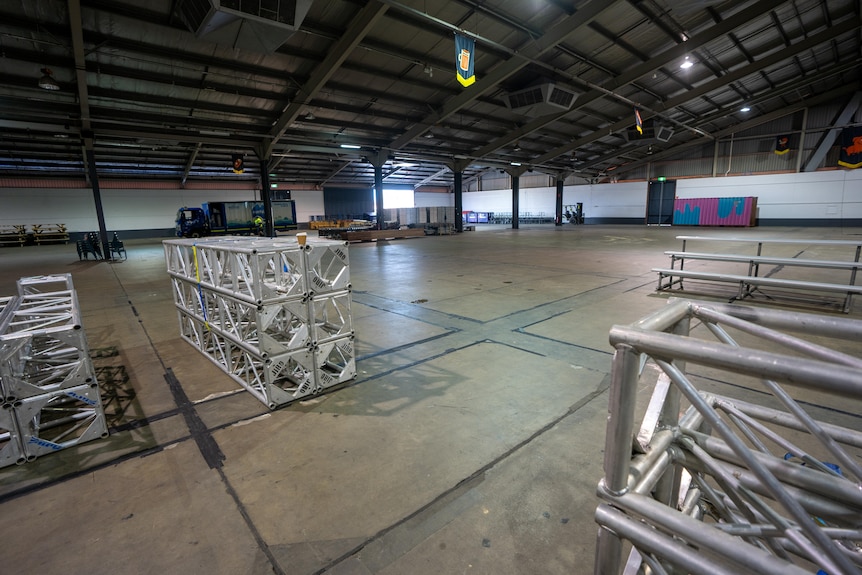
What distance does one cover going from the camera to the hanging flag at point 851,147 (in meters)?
23.2

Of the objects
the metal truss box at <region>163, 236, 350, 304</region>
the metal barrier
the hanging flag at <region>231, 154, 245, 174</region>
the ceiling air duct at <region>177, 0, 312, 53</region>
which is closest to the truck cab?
the hanging flag at <region>231, 154, 245, 174</region>

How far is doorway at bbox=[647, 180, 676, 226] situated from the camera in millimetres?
32250

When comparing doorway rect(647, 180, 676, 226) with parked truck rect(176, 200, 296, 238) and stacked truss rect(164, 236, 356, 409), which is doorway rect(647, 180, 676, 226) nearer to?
parked truck rect(176, 200, 296, 238)

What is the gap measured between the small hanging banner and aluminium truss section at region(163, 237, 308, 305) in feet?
113

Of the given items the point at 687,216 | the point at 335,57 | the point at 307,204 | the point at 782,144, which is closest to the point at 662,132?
the point at 782,144

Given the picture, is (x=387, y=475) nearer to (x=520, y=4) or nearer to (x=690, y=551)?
(x=690, y=551)

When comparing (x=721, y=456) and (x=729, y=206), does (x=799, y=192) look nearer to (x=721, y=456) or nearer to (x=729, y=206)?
(x=729, y=206)

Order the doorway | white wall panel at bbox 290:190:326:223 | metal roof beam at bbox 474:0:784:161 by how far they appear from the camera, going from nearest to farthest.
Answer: metal roof beam at bbox 474:0:784:161
the doorway
white wall panel at bbox 290:190:326:223

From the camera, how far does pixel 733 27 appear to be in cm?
1295

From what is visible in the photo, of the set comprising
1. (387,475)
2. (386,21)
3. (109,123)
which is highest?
(386,21)

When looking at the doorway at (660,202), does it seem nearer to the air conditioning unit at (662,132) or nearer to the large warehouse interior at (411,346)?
the air conditioning unit at (662,132)

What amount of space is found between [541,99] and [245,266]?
15.0m

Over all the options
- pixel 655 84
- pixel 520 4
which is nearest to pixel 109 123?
pixel 520 4

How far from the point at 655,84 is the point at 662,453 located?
2246 cm
